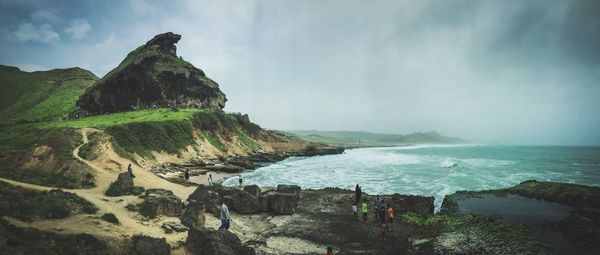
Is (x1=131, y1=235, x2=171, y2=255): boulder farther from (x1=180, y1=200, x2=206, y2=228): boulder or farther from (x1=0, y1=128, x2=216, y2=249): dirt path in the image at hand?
(x1=180, y1=200, x2=206, y2=228): boulder

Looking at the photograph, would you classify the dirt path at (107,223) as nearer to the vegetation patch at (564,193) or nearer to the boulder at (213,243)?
the boulder at (213,243)

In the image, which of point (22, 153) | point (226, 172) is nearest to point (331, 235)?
point (22, 153)

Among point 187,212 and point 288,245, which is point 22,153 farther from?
point 288,245

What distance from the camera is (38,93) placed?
101875 mm

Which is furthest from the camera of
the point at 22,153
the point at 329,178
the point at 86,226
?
the point at 329,178

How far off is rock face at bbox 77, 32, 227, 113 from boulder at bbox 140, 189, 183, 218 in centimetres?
8218

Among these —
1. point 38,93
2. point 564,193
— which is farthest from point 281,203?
point 38,93

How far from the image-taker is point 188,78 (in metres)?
109

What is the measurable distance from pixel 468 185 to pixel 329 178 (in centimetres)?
2088

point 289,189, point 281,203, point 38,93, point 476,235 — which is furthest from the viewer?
point 38,93

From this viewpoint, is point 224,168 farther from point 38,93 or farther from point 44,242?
point 38,93

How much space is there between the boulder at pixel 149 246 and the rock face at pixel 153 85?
89.6m

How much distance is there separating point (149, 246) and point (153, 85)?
302ft

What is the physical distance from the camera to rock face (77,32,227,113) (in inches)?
3578
